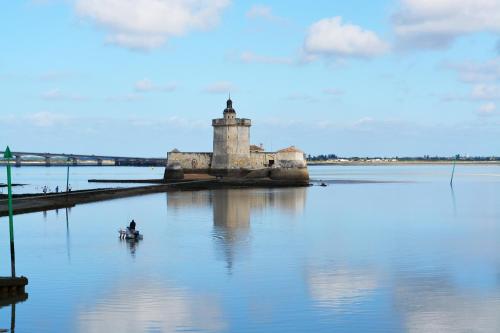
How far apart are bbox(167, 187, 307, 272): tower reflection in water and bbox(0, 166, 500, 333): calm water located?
0.23m

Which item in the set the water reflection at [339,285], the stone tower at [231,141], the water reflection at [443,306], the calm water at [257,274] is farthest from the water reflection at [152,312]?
the stone tower at [231,141]

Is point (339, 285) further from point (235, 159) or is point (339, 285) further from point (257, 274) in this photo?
point (235, 159)

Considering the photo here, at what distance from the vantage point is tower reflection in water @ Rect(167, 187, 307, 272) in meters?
32.4

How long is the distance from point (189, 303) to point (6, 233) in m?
18.3

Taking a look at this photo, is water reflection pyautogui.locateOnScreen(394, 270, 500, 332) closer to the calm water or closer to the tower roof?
the calm water

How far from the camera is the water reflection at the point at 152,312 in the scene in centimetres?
1706

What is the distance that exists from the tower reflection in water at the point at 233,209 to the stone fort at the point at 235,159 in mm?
13044

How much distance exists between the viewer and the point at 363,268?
2597 centimetres

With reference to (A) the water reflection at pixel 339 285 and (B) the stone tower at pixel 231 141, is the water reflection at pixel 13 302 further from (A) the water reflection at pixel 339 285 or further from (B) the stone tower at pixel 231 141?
(B) the stone tower at pixel 231 141

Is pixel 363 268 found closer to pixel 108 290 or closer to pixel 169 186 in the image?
pixel 108 290

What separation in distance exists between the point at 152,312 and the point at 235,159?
71189 millimetres

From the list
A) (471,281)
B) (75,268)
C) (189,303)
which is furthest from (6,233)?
(471,281)

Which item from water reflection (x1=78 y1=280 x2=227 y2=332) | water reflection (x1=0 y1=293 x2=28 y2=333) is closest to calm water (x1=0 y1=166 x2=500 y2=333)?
water reflection (x1=78 y1=280 x2=227 y2=332)

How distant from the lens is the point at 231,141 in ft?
292
